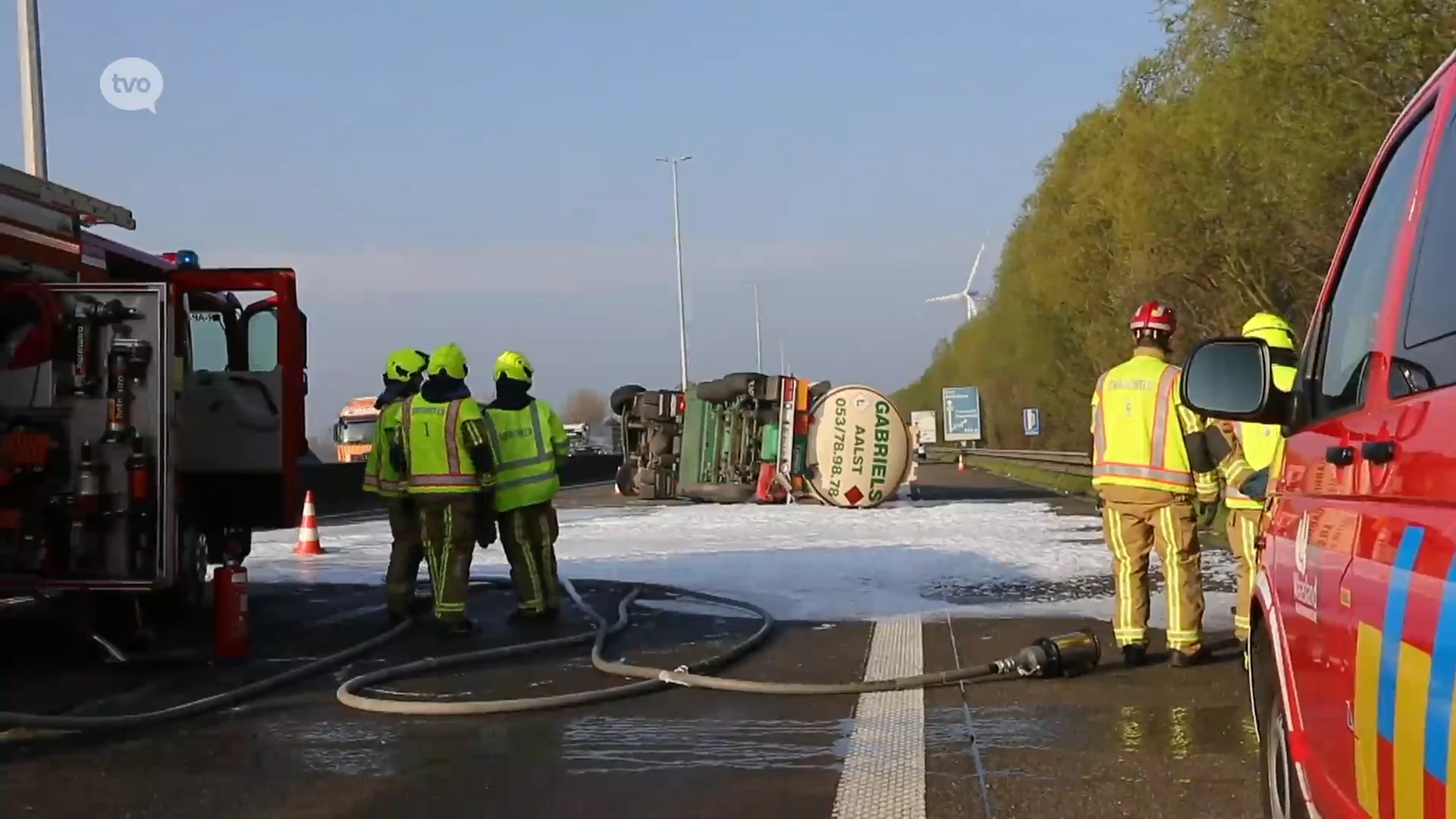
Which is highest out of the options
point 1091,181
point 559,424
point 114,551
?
point 1091,181

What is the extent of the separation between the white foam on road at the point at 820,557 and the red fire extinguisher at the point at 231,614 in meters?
3.12

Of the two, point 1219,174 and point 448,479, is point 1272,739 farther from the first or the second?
point 1219,174

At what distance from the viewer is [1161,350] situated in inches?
313

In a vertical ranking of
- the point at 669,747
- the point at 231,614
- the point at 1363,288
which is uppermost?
the point at 1363,288

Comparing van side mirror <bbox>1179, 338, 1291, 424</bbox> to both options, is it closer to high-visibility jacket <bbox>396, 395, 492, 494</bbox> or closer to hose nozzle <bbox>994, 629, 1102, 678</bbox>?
hose nozzle <bbox>994, 629, 1102, 678</bbox>

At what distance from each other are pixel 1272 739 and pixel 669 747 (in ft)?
9.44

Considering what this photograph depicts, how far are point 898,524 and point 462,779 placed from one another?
45.5 ft

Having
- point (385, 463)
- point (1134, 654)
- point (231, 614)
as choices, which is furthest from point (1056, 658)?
point (385, 463)

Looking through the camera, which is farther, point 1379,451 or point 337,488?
point 337,488

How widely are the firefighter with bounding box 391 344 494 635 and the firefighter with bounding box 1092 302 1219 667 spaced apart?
151 inches

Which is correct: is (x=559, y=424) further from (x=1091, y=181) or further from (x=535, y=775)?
(x=1091, y=181)

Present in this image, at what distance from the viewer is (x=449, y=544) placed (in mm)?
9570

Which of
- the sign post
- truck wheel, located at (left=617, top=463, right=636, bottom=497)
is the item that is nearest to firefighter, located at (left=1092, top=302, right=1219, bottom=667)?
truck wheel, located at (left=617, top=463, right=636, bottom=497)

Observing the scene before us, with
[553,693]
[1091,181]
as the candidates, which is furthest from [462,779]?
[1091,181]
